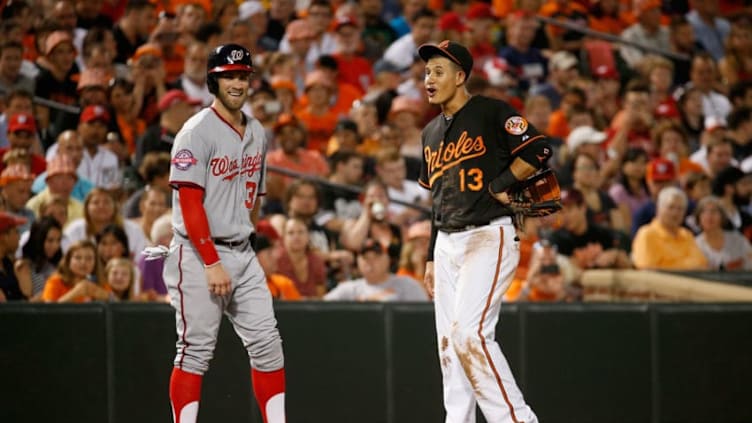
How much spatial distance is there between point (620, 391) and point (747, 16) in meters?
8.28

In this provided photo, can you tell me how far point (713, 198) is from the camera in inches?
414

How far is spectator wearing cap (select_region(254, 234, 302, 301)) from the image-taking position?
8.57 meters

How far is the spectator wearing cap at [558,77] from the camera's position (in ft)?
42.1

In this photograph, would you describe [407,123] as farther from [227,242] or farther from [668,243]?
[227,242]

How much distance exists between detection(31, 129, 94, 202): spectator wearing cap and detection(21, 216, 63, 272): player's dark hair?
1131mm

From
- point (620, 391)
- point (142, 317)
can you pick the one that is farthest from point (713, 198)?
point (142, 317)

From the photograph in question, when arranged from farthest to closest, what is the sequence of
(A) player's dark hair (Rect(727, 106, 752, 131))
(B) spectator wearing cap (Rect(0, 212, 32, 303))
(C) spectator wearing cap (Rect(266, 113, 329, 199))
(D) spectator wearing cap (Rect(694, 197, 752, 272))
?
(A) player's dark hair (Rect(727, 106, 752, 131)) < (C) spectator wearing cap (Rect(266, 113, 329, 199)) < (D) spectator wearing cap (Rect(694, 197, 752, 272)) < (B) spectator wearing cap (Rect(0, 212, 32, 303))

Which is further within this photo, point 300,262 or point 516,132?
point 300,262

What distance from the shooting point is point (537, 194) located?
580 centimetres

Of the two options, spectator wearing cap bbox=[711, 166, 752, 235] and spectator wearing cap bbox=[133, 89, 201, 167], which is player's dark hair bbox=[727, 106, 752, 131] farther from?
spectator wearing cap bbox=[133, 89, 201, 167]

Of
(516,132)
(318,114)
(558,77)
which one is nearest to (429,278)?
(516,132)

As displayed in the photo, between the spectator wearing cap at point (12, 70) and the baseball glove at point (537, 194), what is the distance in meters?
6.11

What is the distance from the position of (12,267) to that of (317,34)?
5.29m

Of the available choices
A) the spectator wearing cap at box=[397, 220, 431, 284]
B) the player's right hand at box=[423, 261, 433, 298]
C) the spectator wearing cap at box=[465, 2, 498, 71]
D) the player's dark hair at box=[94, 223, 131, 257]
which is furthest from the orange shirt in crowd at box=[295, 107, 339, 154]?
the player's right hand at box=[423, 261, 433, 298]
